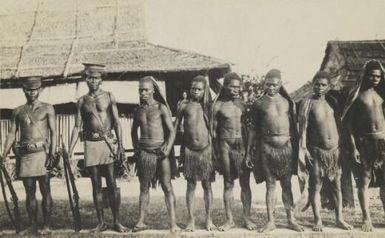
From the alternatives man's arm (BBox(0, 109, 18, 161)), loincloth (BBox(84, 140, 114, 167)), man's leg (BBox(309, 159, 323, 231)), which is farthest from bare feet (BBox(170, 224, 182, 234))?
man's arm (BBox(0, 109, 18, 161))

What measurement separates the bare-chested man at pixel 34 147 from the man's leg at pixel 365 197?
3.83 metres

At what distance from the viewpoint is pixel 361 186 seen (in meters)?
5.48

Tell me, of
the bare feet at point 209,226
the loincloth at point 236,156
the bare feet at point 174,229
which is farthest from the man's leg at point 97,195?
the loincloth at point 236,156

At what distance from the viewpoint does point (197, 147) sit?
552 cm

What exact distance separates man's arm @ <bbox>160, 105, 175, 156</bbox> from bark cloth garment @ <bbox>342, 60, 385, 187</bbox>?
220 centimetres

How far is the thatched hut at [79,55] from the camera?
9.74 metres

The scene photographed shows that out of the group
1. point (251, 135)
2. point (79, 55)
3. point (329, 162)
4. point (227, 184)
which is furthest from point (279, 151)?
point (79, 55)

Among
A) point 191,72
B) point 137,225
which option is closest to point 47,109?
point 137,225

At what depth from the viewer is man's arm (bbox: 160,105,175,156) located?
5.45 metres

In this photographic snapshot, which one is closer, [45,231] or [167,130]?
[45,231]

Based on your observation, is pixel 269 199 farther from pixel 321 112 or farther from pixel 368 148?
pixel 368 148

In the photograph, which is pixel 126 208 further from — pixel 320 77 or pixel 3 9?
pixel 3 9

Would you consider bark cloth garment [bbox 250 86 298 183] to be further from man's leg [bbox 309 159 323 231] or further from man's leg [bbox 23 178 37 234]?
man's leg [bbox 23 178 37 234]

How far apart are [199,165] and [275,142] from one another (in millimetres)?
973
